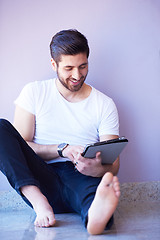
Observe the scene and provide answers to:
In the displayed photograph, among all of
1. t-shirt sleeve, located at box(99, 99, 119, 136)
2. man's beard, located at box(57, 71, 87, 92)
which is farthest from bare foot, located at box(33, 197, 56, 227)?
man's beard, located at box(57, 71, 87, 92)

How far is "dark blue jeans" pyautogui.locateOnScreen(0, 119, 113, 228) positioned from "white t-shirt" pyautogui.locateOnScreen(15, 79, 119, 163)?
0.15 meters

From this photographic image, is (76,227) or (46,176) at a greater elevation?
(46,176)

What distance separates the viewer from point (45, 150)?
187 centimetres

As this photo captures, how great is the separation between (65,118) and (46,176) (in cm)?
38

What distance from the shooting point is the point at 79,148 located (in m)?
1.68

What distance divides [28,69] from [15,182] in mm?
906

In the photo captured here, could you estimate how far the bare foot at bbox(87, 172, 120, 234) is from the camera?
1.33 metres

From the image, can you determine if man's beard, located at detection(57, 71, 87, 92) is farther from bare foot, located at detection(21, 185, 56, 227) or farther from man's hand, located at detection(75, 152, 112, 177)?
bare foot, located at detection(21, 185, 56, 227)

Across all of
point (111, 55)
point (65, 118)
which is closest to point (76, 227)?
point (65, 118)

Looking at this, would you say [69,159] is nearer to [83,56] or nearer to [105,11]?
[83,56]

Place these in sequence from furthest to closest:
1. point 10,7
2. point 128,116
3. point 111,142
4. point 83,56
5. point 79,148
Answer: point 128,116 < point 10,7 < point 83,56 < point 79,148 < point 111,142

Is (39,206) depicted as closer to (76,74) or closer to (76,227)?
(76,227)

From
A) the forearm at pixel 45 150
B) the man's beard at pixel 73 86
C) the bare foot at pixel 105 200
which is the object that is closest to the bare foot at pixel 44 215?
the bare foot at pixel 105 200

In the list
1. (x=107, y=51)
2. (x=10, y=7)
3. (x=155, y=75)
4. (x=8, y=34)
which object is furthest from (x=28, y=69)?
(x=155, y=75)
